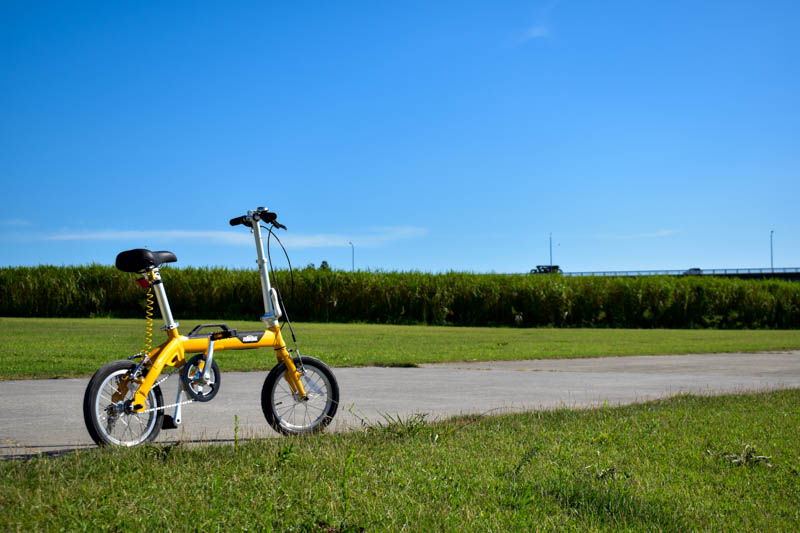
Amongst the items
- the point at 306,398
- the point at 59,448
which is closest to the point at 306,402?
the point at 306,398

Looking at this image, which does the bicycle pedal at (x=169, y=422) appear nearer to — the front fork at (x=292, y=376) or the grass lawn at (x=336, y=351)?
the front fork at (x=292, y=376)

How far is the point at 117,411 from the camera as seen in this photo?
15.9 ft

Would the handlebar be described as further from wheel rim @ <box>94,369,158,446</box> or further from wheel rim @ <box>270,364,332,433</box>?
wheel rim @ <box>94,369,158,446</box>

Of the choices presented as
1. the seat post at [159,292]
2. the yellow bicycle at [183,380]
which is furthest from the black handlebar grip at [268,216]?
the seat post at [159,292]

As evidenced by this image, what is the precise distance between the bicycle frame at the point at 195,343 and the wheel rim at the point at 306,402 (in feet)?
0.30

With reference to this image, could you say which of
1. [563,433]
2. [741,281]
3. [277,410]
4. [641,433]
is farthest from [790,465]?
[741,281]

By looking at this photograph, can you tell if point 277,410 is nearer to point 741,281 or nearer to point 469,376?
point 469,376

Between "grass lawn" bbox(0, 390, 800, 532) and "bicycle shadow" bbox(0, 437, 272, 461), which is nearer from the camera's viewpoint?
"grass lawn" bbox(0, 390, 800, 532)

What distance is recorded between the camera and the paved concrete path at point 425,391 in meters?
5.73

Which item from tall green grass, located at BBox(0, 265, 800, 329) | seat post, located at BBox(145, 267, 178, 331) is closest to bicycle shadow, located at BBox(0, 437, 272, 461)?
seat post, located at BBox(145, 267, 178, 331)

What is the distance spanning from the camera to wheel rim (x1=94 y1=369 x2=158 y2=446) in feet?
15.7

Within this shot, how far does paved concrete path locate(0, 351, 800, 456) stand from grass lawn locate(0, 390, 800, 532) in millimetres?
893

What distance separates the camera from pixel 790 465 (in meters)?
4.77

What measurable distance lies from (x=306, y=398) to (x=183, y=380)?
0.98 meters
